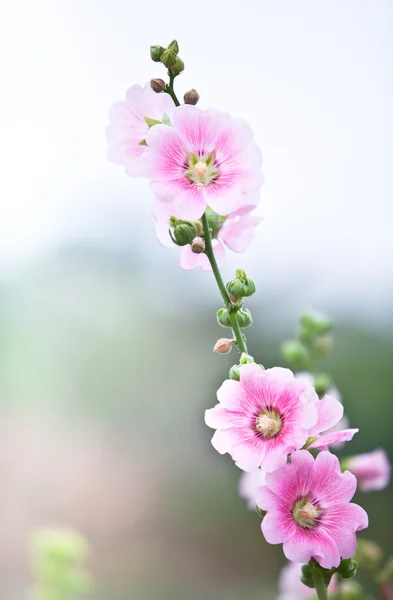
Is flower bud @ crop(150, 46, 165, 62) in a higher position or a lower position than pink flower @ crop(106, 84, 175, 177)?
higher

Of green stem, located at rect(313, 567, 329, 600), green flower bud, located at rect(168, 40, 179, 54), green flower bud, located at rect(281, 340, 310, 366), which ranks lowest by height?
green stem, located at rect(313, 567, 329, 600)

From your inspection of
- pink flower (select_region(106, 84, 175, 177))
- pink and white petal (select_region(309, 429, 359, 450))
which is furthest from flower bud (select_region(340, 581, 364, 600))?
pink flower (select_region(106, 84, 175, 177))

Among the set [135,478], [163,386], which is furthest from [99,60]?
[135,478]

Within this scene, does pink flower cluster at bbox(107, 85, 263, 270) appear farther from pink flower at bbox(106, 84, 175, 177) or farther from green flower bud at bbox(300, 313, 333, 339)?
green flower bud at bbox(300, 313, 333, 339)

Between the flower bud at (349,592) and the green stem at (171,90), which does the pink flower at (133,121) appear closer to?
the green stem at (171,90)

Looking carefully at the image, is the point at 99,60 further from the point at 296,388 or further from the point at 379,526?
the point at 296,388

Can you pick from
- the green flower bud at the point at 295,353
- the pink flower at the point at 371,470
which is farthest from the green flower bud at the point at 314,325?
the pink flower at the point at 371,470
